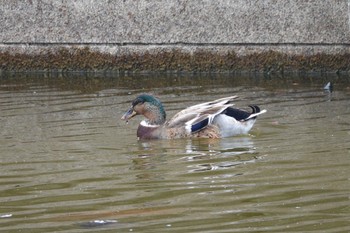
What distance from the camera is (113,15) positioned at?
14.1 m

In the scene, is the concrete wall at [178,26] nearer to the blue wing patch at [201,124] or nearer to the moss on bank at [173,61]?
the moss on bank at [173,61]

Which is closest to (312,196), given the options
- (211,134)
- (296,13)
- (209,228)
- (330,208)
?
(330,208)

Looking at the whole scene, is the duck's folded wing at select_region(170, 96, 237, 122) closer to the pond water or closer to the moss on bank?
the pond water

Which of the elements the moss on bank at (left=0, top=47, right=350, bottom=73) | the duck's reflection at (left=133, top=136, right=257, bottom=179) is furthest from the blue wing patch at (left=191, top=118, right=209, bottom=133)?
the moss on bank at (left=0, top=47, right=350, bottom=73)

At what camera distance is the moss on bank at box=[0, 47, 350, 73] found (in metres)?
14.0

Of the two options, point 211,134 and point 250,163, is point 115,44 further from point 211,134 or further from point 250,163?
point 250,163

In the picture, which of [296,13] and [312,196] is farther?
[296,13]

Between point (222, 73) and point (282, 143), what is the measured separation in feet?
15.8

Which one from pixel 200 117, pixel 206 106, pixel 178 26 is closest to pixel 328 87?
pixel 178 26

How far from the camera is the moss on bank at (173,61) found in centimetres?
1405

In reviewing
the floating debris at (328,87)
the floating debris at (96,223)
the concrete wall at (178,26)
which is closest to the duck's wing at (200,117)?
the floating debris at (328,87)

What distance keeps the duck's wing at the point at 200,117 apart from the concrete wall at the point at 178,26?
11.9 ft

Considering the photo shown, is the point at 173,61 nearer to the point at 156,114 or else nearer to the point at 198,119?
the point at 156,114

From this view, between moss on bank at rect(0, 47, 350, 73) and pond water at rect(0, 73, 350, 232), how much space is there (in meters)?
0.41
